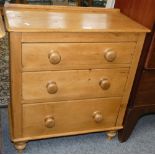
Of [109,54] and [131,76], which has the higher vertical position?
[109,54]

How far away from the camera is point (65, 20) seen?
1.17 m

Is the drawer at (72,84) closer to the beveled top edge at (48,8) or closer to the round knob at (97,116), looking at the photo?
the round knob at (97,116)

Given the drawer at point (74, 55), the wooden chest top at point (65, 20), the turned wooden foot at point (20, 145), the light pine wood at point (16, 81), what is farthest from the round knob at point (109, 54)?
the turned wooden foot at point (20, 145)

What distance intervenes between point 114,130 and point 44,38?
731 millimetres

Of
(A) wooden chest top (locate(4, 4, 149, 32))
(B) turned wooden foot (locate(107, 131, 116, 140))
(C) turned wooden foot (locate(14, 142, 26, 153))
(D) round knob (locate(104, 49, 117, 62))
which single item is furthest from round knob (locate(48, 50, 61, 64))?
(B) turned wooden foot (locate(107, 131, 116, 140))

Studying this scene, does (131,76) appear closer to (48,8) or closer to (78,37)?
(78,37)

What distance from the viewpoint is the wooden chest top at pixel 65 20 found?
1.03 meters

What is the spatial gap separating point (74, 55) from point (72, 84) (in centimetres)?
16

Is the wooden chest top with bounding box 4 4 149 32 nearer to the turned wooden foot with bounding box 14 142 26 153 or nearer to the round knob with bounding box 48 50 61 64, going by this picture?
the round knob with bounding box 48 50 61 64

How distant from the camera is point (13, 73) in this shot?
1.08m

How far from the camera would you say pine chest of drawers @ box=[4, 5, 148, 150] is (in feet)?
3.46

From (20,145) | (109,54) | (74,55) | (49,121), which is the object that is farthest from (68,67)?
(20,145)

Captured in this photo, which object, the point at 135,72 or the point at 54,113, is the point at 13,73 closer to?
the point at 54,113

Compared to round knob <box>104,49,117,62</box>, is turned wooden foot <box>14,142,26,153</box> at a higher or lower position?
lower
